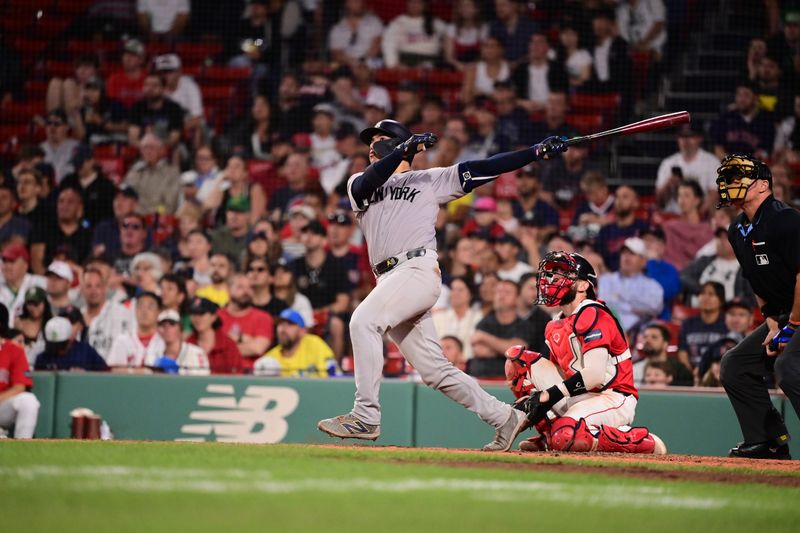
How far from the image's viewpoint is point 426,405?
880cm

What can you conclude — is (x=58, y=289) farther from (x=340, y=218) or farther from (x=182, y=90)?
(x=182, y=90)

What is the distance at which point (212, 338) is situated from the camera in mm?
9594

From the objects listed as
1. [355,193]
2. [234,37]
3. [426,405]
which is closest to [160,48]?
[234,37]

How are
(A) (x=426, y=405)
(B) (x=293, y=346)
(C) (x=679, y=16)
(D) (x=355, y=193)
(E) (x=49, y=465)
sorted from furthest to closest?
(C) (x=679, y=16) < (B) (x=293, y=346) < (A) (x=426, y=405) < (D) (x=355, y=193) < (E) (x=49, y=465)

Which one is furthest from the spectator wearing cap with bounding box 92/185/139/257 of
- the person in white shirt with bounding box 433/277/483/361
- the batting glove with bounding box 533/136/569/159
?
the batting glove with bounding box 533/136/569/159

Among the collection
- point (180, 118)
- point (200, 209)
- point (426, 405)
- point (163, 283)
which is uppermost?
point (180, 118)

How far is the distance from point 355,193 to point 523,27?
7965 mm

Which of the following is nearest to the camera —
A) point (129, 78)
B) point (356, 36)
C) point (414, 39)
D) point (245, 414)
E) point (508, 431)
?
point (508, 431)

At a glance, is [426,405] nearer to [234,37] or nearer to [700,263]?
[700,263]

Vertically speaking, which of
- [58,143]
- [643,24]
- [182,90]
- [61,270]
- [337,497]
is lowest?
[337,497]

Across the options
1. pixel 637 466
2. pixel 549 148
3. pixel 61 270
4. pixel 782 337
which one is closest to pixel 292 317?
pixel 61 270

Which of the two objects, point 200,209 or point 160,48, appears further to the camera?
point 160,48

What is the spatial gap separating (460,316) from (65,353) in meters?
3.36

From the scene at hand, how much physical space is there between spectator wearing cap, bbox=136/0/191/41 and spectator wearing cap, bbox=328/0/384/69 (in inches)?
72.8
